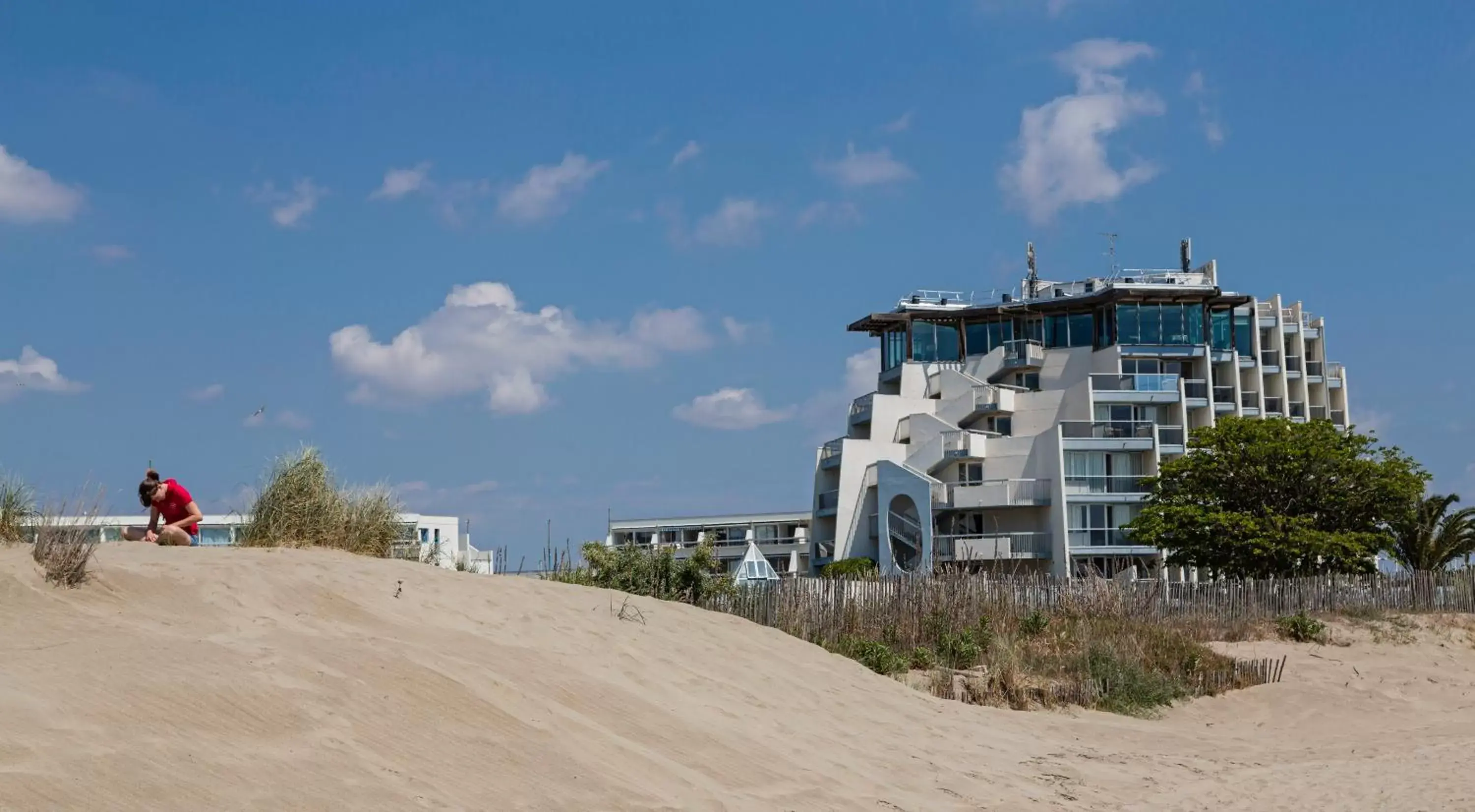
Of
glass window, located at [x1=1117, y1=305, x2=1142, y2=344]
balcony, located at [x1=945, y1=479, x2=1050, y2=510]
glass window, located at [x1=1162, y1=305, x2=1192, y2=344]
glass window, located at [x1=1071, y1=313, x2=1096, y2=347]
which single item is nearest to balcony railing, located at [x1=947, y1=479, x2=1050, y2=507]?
balcony, located at [x1=945, y1=479, x2=1050, y2=510]

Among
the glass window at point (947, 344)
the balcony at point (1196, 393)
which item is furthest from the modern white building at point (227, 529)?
the balcony at point (1196, 393)

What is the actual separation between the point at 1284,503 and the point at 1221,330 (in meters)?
25.6

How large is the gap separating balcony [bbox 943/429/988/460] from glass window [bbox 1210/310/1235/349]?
607 inches

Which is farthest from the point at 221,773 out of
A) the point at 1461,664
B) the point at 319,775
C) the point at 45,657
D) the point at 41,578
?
the point at 1461,664

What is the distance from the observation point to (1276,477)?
4559cm

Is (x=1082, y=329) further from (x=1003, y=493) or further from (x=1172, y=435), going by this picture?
(x=1003, y=493)

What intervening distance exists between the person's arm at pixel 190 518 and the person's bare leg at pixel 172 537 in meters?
0.22

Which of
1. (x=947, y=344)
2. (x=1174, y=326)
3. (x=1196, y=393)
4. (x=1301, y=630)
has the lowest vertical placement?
(x=1301, y=630)

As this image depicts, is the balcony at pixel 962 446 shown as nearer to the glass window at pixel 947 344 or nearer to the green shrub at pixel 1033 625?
the glass window at pixel 947 344

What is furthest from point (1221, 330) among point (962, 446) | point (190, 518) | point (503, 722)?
point (503, 722)

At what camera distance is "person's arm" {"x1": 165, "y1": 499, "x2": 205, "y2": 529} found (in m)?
14.7

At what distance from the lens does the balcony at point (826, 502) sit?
216 feet

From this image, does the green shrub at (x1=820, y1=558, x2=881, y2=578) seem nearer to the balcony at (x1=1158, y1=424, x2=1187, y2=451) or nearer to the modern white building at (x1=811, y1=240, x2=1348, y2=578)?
the modern white building at (x1=811, y1=240, x2=1348, y2=578)

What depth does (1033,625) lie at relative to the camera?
22.8m
